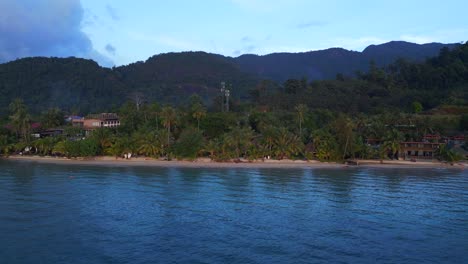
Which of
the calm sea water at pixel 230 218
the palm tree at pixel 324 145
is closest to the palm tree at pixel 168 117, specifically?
the calm sea water at pixel 230 218

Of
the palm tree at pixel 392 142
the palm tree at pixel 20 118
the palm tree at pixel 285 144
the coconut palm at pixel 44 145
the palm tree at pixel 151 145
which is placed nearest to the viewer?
the palm tree at pixel 392 142

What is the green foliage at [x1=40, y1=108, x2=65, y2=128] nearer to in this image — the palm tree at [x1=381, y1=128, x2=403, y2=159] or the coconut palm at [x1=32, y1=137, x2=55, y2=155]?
the coconut palm at [x1=32, y1=137, x2=55, y2=155]

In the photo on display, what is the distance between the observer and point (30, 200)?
3372cm

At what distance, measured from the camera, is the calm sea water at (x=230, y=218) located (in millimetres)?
22344

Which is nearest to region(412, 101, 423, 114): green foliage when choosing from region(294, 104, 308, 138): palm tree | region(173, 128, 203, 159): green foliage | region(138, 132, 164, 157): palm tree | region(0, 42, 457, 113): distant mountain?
region(294, 104, 308, 138): palm tree

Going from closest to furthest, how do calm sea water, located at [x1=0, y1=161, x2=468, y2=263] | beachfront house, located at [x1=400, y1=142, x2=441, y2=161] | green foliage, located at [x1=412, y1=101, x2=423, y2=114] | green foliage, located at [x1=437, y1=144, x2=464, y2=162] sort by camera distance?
calm sea water, located at [x1=0, y1=161, x2=468, y2=263] < green foliage, located at [x1=437, y1=144, x2=464, y2=162] < beachfront house, located at [x1=400, y1=142, x2=441, y2=161] < green foliage, located at [x1=412, y1=101, x2=423, y2=114]

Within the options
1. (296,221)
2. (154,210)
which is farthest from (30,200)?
(296,221)

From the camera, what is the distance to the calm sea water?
73.3 ft

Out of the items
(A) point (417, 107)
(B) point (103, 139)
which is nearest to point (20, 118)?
(B) point (103, 139)

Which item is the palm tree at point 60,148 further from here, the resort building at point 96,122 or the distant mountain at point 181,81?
the distant mountain at point 181,81

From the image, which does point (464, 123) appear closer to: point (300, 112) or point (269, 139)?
point (300, 112)

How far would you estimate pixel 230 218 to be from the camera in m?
29.1

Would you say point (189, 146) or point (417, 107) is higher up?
point (417, 107)

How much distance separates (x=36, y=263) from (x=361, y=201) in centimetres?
2401
